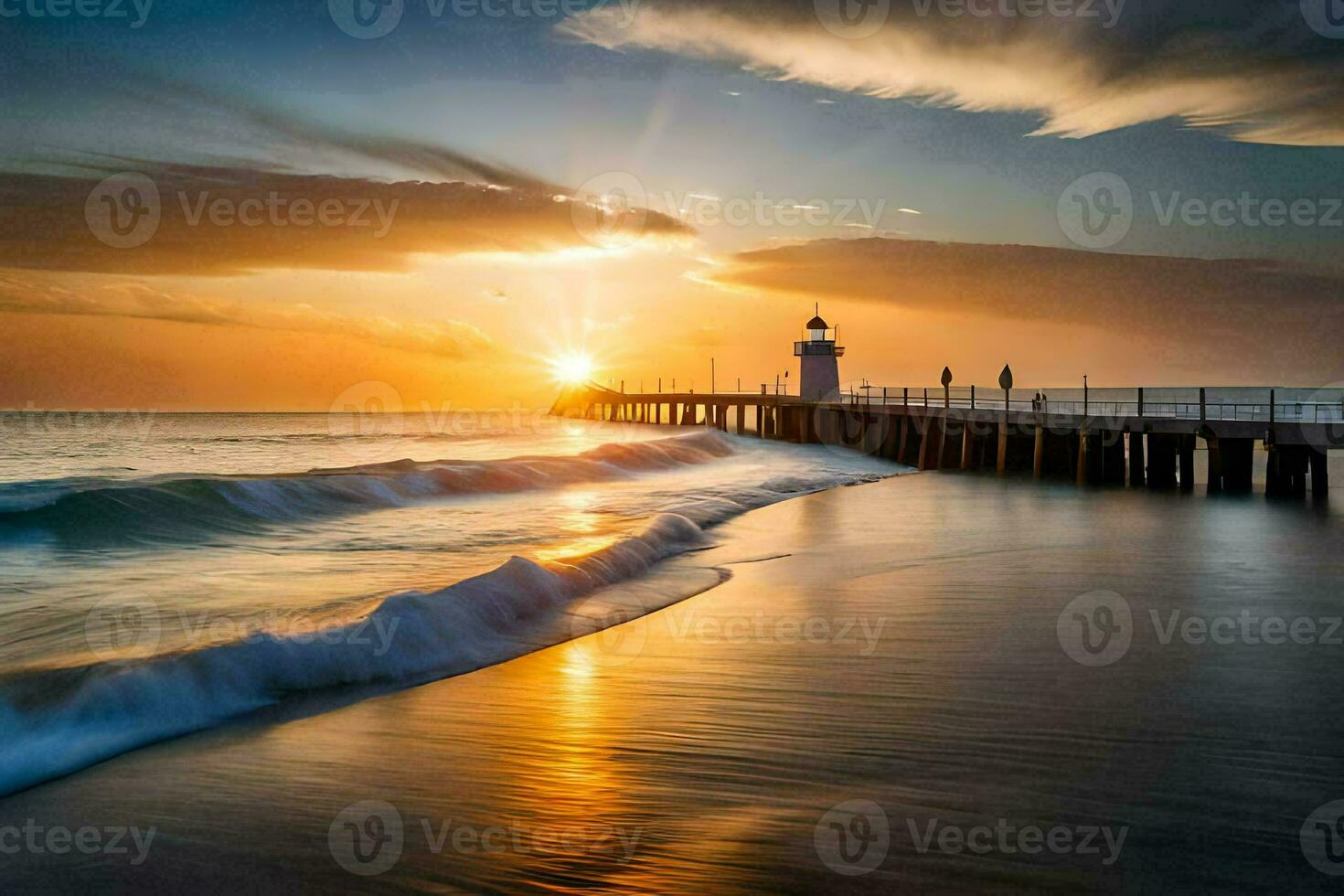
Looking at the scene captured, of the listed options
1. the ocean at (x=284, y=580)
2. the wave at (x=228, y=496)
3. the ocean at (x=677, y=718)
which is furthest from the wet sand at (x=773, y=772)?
the wave at (x=228, y=496)

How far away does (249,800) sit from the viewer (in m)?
4.04

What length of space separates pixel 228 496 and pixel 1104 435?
67.2ft

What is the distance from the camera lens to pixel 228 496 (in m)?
16.3

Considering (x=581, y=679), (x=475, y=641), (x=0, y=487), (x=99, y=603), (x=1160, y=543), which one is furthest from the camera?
(x=0, y=487)

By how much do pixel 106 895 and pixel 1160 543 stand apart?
12521 mm

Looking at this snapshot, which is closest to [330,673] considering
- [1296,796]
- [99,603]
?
[99,603]

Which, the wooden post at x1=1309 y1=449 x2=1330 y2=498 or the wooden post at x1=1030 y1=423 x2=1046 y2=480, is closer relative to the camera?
the wooden post at x1=1309 y1=449 x2=1330 y2=498

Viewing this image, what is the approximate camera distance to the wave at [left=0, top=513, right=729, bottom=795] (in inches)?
192

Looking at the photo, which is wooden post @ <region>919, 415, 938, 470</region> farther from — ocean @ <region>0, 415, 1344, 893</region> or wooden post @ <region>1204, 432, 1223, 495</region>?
ocean @ <region>0, 415, 1344, 893</region>

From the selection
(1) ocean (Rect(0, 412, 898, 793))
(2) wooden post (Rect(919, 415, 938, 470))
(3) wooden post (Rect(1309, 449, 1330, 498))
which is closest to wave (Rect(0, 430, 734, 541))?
(1) ocean (Rect(0, 412, 898, 793))

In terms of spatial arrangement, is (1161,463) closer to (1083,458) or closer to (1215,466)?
(1215,466)

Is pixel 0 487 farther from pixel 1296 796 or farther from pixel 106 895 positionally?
pixel 1296 796

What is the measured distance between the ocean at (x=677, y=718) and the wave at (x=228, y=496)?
2.38 metres

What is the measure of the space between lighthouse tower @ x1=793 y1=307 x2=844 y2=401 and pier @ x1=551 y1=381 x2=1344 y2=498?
697 cm
